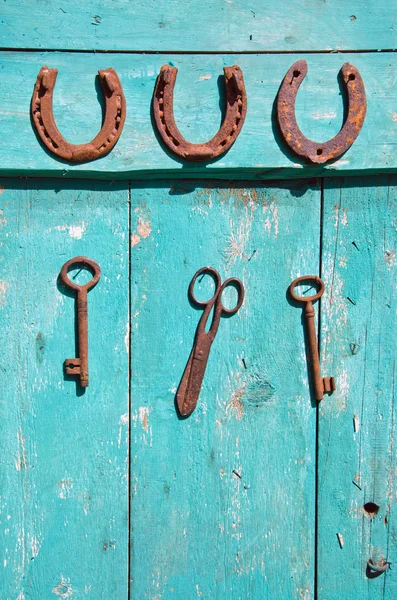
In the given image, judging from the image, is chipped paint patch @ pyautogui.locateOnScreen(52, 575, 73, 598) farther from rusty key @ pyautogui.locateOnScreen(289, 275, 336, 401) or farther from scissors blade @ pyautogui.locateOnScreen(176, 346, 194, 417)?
rusty key @ pyautogui.locateOnScreen(289, 275, 336, 401)

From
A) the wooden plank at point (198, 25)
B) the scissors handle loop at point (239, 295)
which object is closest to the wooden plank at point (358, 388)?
the scissors handle loop at point (239, 295)

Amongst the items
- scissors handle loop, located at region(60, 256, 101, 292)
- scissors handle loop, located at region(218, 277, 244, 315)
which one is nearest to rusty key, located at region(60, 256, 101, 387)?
scissors handle loop, located at region(60, 256, 101, 292)

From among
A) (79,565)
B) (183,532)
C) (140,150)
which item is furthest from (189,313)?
(79,565)

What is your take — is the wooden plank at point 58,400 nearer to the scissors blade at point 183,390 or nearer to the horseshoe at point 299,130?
the scissors blade at point 183,390

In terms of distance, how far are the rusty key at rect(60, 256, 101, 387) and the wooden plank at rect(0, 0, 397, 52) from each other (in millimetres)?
406

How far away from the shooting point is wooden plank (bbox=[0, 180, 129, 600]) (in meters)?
1.27

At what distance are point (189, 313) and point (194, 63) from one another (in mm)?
473

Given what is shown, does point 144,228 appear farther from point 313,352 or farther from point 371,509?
point 371,509

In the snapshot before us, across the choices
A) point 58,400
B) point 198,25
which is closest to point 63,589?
point 58,400

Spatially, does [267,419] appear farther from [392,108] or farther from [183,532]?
[392,108]

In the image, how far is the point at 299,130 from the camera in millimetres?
1240

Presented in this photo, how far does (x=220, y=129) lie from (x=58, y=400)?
0.60 meters

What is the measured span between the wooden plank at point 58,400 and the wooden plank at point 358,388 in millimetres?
402

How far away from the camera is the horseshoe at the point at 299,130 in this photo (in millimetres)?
1232
